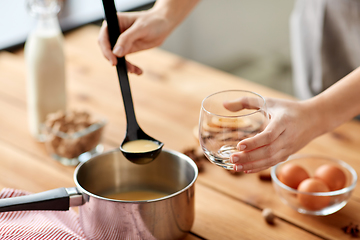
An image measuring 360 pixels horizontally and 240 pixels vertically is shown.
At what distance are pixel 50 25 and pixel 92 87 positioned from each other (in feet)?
1.14

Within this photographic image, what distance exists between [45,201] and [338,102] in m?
0.56

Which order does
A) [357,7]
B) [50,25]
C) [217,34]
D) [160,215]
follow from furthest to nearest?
[217,34], [357,7], [50,25], [160,215]

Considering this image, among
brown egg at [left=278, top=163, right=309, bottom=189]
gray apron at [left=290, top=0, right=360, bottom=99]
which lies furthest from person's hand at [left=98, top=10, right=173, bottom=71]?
gray apron at [left=290, top=0, right=360, bottom=99]

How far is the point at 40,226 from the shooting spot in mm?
818

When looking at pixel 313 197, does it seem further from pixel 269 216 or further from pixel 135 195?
pixel 135 195

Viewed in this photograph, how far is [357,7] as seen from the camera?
1.34 meters

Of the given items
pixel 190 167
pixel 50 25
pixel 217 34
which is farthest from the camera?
pixel 217 34

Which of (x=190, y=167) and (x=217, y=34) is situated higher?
(x=190, y=167)

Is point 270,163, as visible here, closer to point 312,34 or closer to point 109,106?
point 109,106

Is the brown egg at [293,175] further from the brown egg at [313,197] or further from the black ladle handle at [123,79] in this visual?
the black ladle handle at [123,79]

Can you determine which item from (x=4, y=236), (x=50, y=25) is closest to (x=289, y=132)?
(x=4, y=236)

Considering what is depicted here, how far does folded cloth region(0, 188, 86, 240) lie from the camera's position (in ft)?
2.57

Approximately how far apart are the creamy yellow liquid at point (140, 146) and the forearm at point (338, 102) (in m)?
0.32

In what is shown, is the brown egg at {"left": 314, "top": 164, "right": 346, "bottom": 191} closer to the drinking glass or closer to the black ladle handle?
the drinking glass
